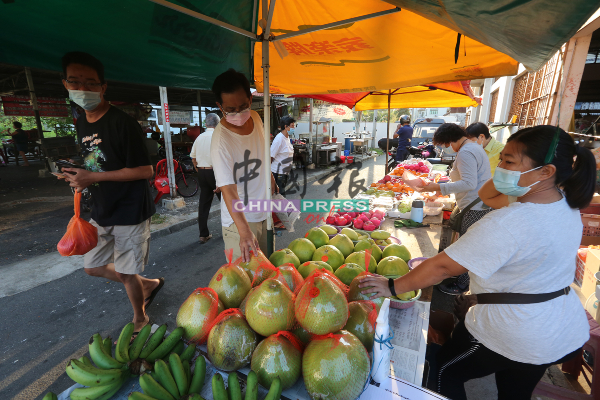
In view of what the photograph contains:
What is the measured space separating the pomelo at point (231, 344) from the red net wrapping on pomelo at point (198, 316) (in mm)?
72

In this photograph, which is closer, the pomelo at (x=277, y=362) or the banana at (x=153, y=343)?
the pomelo at (x=277, y=362)

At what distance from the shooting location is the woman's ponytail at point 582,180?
125 centimetres

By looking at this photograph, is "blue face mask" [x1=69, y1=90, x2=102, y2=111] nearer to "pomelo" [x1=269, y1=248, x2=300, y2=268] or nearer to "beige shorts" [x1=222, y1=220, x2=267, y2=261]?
"beige shorts" [x1=222, y1=220, x2=267, y2=261]

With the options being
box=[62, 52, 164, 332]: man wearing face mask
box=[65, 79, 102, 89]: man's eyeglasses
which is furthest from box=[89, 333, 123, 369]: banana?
box=[65, 79, 102, 89]: man's eyeglasses

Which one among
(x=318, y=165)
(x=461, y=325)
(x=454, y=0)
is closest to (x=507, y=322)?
(x=461, y=325)

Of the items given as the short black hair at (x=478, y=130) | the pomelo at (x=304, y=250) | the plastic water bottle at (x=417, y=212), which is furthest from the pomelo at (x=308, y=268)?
the short black hair at (x=478, y=130)

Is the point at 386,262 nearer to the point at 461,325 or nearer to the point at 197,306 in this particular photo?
the point at 461,325

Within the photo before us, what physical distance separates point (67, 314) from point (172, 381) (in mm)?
2901

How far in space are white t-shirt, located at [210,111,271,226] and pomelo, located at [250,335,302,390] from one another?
118 cm

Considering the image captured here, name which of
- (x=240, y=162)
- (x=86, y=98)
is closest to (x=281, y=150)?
(x=240, y=162)

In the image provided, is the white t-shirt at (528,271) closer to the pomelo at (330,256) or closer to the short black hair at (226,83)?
the pomelo at (330,256)

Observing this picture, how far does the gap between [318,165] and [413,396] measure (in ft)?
42.0

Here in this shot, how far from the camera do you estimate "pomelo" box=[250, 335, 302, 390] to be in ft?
3.63

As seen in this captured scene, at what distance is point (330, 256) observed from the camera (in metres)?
1.97
